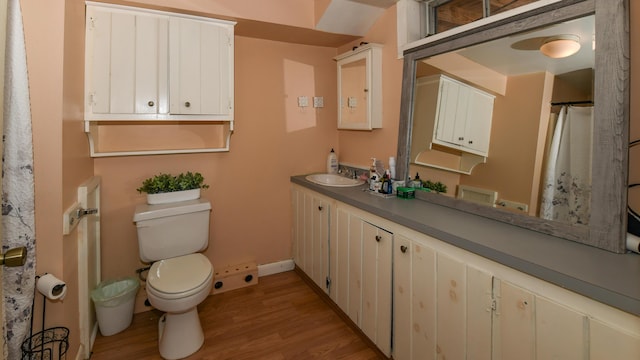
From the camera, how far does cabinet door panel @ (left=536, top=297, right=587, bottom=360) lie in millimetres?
927

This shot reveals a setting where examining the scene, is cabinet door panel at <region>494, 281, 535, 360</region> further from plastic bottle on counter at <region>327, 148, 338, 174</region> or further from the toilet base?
plastic bottle on counter at <region>327, 148, 338, 174</region>

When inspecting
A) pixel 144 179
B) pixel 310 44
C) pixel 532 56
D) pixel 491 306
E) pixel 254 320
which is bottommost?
pixel 254 320

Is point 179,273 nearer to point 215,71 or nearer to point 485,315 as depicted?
point 215,71

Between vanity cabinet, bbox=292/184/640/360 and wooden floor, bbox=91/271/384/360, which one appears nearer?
vanity cabinet, bbox=292/184/640/360

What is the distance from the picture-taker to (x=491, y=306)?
116 cm

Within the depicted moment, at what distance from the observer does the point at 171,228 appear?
85.0 inches

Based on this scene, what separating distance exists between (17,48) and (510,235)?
6.34 feet

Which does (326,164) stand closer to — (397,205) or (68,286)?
(397,205)

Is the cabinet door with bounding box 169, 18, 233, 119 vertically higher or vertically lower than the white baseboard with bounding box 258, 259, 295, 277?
higher

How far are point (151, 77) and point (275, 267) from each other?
6.05 feet

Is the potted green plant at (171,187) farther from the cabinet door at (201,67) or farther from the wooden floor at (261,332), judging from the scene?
the wooden floor at (261,332)

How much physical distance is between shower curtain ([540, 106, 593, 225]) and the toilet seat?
1.79 metres

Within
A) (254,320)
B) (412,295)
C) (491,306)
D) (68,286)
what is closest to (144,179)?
(68,286)

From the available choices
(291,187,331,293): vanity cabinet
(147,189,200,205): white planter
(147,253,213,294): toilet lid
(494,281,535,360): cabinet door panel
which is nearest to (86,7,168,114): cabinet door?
(147,189,200,205): white planter
